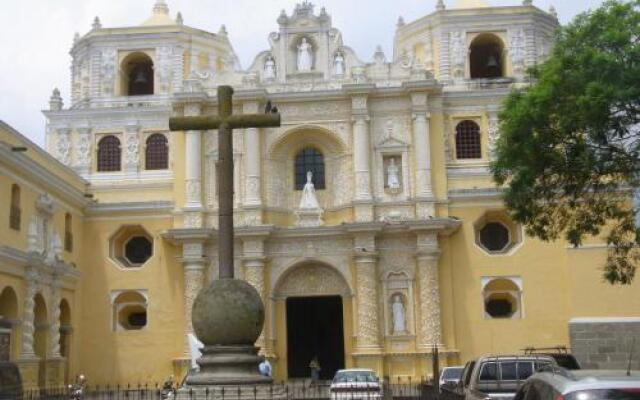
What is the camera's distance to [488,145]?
1186 inches

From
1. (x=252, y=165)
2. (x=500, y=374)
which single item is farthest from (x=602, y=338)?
(x=500, y=374)

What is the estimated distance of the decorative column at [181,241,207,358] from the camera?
29.0 metres

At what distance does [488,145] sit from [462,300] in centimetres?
552

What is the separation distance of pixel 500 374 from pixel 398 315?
14639mm

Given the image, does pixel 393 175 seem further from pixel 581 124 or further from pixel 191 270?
pixel 581 124

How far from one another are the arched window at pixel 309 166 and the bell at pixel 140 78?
710 cm

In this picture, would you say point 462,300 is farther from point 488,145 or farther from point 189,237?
point 189,237

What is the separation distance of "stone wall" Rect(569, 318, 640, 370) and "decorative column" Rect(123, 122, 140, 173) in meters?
16.0

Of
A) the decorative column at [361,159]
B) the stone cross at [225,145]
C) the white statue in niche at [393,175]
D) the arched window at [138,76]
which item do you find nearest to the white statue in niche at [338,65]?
the decorative column at [361,159]

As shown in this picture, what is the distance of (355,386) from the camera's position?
1847 cm

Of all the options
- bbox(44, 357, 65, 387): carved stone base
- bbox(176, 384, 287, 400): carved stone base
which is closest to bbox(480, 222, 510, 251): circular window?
bbox(44, 357, 65, 387): carved stone base

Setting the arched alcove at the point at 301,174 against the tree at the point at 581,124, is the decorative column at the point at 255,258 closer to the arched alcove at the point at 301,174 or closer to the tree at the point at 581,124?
the arched alcove at the point at 301,174

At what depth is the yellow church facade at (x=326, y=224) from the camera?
2830cm

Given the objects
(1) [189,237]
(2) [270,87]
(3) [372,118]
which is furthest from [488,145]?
(1) [189,237]
